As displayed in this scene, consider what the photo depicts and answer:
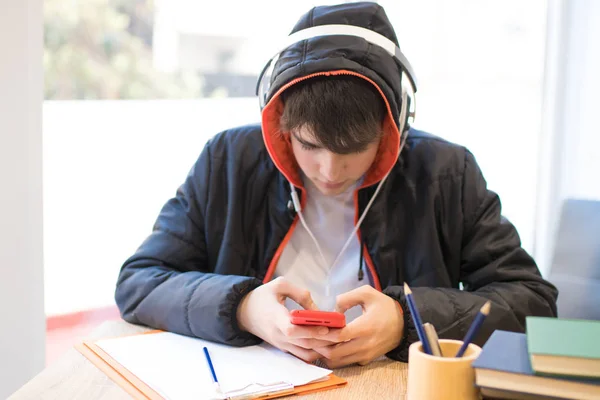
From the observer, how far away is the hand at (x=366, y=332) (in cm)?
106

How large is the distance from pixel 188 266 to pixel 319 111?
489mm

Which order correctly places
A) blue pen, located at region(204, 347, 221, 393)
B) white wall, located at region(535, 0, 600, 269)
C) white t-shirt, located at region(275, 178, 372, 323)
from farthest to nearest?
white wall, located at region(535, 0, 600, 269) < white t-shirt, located at region(275, 178, 372, 323) < blue pen, located at region(204, 347, 221, 393)

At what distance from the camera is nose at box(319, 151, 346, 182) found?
1.21 meters

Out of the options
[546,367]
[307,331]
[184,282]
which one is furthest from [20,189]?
[546,367]

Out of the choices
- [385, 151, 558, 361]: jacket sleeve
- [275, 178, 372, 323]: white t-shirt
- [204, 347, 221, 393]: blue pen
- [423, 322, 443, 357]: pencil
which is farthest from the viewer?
[275, 178, 372, 323]: white t-shirt

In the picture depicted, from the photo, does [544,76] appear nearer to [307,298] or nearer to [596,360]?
[307,298]

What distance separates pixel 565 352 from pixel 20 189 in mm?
1513

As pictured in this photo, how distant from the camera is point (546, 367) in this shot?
0.69 m

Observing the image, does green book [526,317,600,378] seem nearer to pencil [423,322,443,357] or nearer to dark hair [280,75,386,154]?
pencil [423,322,443,357]

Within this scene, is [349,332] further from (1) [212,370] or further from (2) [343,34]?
(2) [343,34]

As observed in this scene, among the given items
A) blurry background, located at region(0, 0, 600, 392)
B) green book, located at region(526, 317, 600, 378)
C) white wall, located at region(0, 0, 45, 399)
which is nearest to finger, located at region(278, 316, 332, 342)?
green book, located at region(526, 317, 600, 378)

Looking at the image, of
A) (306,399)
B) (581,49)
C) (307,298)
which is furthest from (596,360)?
(581,49)

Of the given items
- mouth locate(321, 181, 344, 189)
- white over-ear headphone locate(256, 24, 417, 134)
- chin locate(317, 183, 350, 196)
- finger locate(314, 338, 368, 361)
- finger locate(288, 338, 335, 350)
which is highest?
white over-ear headphone locate(256, 24, 417, 134)

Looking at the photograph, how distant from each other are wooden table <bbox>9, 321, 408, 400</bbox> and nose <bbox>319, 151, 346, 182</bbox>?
35 cm
